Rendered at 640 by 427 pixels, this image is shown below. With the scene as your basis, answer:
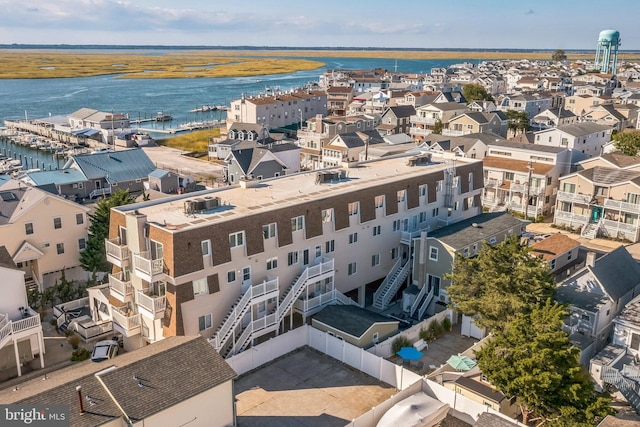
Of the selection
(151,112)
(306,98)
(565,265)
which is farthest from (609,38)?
(565,265)

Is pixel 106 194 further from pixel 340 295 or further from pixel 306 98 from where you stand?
pixel 306 98

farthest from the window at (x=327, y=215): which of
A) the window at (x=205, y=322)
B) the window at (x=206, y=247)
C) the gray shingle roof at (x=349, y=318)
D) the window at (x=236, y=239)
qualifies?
the window at (x=205, y=322)

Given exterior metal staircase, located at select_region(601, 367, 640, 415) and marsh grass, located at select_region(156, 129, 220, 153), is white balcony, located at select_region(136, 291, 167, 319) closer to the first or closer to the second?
exterior metal staircase, located at select_region(601, 367, 640, 415)

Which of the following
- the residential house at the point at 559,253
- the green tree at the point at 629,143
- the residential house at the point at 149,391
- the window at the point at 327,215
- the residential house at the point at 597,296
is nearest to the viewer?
the residential house at the point at 149,391

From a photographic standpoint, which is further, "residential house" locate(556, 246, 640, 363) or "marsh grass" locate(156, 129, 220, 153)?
"marsh grass" locate(156, 129, 220, 153)

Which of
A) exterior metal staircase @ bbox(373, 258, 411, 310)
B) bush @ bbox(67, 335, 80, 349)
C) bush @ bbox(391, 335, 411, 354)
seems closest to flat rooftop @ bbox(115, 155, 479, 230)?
exterior metal staircase @ bbox(373, 258, 411, 310)

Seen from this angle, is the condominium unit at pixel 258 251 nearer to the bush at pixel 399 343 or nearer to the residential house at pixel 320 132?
the bush at pixel 399 343

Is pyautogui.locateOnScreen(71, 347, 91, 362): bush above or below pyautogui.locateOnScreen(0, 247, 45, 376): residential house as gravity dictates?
below
